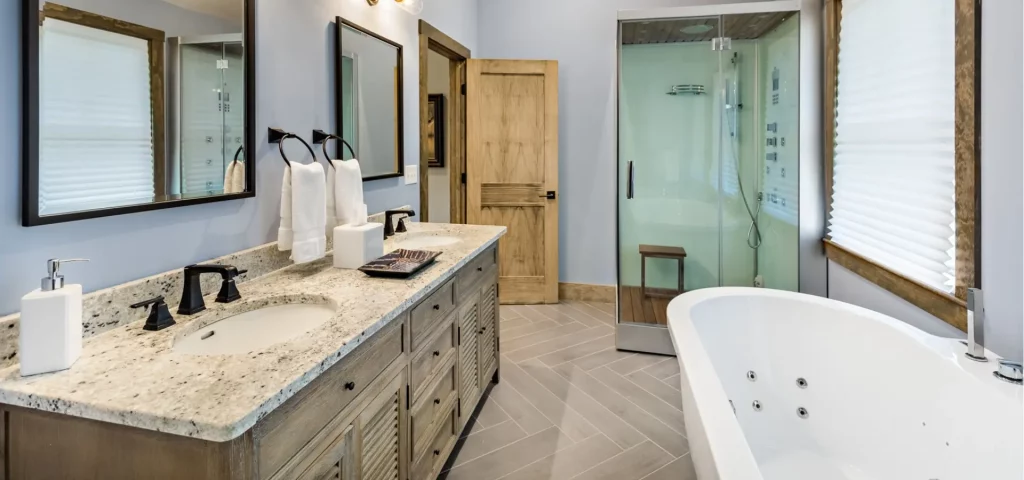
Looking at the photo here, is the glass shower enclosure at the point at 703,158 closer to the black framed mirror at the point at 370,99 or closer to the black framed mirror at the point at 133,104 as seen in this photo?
the black framed mirror at the point at 370,99

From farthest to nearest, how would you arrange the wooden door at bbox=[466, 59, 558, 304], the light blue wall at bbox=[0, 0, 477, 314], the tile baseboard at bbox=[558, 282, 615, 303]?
1. the tile baseboard at bbox=[558, 282, 615, 303]
2. the wooden door at bbox=[466, 59, 558, 304]
3. the light blue wall at bbox=[0, 0, 477, 314]

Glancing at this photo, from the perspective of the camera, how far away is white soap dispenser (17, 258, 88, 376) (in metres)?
1.01

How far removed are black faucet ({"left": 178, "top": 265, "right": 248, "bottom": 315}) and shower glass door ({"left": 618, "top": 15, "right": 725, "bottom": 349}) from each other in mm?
2582

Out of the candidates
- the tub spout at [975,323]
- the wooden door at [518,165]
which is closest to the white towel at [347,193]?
the tub spout at [975,323]

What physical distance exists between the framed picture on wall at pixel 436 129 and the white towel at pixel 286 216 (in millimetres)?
3648

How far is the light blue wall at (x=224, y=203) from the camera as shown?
1141 mm

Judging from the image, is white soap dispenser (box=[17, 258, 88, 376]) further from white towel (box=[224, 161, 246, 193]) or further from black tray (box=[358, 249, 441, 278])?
black tray (box=[358, 249, 441, 278])

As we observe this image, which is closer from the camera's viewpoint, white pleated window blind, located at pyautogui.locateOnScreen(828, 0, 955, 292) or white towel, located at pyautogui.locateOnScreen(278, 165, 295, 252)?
white towel, located at pyautogui.locateOnScreen(278, 165, 295, 252)

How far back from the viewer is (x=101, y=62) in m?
1.29

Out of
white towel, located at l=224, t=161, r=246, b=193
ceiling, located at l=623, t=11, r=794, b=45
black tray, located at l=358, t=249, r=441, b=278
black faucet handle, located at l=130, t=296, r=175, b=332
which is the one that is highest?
ceiling, located at l=623, t=11, r=794, b=45

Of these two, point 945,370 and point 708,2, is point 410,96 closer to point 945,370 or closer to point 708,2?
point 708,2

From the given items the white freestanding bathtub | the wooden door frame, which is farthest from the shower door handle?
the wooden door frame

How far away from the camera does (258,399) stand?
938mm

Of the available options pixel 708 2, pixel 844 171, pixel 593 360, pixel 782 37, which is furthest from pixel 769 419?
pixel 708 2
